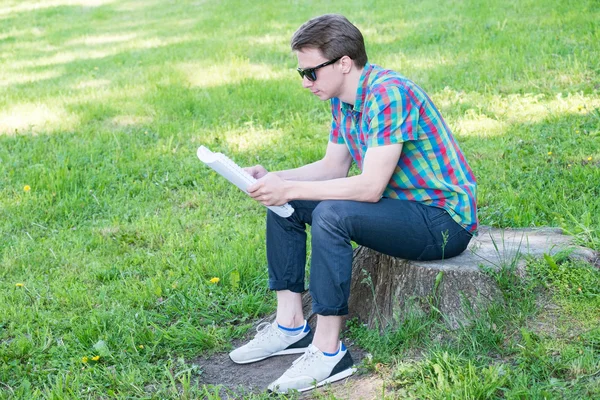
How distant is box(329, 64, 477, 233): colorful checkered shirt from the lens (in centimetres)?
286

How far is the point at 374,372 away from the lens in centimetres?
298

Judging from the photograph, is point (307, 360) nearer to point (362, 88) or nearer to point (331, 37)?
point (362, 88)

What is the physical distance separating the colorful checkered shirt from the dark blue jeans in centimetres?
6

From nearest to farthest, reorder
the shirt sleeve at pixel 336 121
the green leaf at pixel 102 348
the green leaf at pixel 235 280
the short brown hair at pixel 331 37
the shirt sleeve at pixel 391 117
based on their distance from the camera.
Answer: the shirt sleeve at pixel 391 117, the short brown hair at pixel 331 37, the shirt sleeve at pixel 336 121, the green leaf at pixel 102 348, the green leaf at pixel 235 280

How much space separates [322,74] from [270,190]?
52 centimetres

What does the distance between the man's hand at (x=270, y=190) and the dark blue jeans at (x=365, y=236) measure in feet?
0.49

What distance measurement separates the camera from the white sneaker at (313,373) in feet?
9.81

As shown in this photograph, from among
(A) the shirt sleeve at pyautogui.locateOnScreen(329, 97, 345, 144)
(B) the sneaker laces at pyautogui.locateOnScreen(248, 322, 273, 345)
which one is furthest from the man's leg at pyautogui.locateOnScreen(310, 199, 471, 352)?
(A) the shirt sleeve at pyautogui.locateOnScreen(329, 97, 345, 144)

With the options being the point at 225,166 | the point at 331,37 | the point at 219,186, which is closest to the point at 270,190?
the point at 225,166

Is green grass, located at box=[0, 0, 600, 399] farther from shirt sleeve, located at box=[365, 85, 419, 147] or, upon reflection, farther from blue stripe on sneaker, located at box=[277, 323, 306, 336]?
shirt sleeve, located at box=[365, 85, 419, 147]

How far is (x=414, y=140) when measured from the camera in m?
2.96

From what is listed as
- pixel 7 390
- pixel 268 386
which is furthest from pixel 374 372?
pixel 7 390

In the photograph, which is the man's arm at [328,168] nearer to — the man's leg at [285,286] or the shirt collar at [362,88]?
the man's leg at [285,286]

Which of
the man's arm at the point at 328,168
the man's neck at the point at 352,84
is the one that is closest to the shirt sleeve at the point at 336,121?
the man's arm at the point at 328,168
